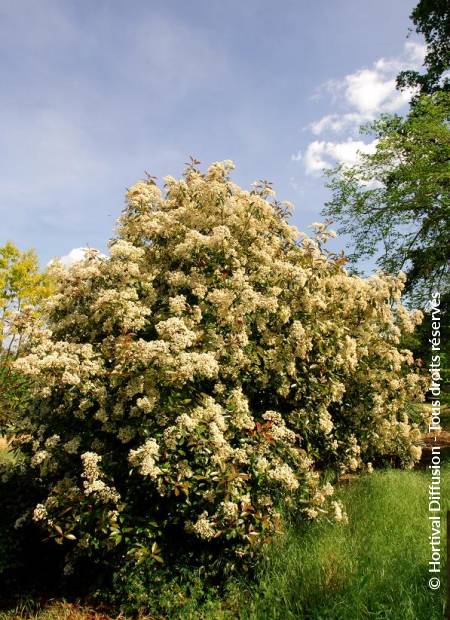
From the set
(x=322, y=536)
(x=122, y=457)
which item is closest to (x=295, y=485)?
(x=322, y=536)

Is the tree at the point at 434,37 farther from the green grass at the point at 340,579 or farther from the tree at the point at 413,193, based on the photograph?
the green grass at the point at 340,579

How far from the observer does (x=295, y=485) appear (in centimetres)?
519

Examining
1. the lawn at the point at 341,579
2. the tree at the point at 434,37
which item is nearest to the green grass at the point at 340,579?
the lawn at the point at 341,579

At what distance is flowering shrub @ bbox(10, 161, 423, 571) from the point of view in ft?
16.0

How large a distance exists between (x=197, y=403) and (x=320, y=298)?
2.39 m

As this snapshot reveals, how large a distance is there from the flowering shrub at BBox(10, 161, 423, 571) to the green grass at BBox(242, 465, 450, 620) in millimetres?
326

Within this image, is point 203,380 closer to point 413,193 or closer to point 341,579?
point 341,579

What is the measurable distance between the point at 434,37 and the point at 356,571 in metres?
20.9

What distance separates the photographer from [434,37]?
19297mm

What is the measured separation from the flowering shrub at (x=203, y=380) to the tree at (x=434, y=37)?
51.4 ft

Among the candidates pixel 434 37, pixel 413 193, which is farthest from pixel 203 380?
pixel 434 37

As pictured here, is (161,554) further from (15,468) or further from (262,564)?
(15,468)

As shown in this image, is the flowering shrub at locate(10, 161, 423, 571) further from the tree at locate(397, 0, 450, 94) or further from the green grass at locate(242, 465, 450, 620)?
the tree at locate(397, 0, 450, 94)

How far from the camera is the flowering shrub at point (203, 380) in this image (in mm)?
4863
